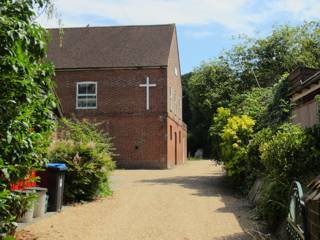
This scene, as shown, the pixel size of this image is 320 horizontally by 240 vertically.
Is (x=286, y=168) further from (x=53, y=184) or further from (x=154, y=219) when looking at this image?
(x=53, y=184)

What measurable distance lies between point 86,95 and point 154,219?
1942 cm

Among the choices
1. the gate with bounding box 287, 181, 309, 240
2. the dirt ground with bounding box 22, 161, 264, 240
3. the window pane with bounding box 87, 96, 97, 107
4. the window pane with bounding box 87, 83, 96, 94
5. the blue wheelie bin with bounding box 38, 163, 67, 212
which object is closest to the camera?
the gate with bounding box 287, 181, 309, 240

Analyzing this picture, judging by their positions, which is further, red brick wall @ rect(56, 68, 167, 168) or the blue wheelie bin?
red brick wall @ rect(56, 68, 167, 168)

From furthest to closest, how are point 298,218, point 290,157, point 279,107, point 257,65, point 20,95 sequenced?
1. point 257,65
2. point 279,107
3. point 290,157
4. point 20,95
5. point 298,218

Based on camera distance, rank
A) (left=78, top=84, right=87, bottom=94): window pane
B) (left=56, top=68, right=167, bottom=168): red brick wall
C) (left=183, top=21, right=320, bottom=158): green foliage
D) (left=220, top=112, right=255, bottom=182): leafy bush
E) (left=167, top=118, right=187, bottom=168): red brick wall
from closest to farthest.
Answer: (left=220, top=112, right=255, bottom=182): leafy bush < (left=183, top=21, right=320, bottom=158): green foliage < (left=56, top=68, right=167, bottom=168): red brick wall < (left=78, top=84, right=87, bottom=94): window pane < (left=167, top=118, right=187, bottom=168): red brick wall

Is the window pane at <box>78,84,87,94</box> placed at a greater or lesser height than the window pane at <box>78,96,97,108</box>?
greater

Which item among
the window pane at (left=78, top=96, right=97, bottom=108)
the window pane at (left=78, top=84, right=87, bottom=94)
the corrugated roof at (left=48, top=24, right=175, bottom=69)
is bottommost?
the window pane at (left=78, top=96, right=97, bottom=108)

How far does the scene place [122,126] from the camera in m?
27.5

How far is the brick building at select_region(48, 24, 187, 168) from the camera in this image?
89.5 ft

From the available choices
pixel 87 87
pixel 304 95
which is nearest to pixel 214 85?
pixel 87 87

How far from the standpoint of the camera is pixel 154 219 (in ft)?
31.9

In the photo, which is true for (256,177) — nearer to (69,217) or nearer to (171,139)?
(69,217)

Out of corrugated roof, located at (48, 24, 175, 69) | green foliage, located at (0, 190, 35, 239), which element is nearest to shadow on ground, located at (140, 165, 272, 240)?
green foliage, located at (0, 190, 35, 239)

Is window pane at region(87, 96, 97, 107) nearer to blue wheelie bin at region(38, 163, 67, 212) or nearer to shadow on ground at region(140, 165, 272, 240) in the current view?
shadow on ground at region(140, 165, 272, 240)
